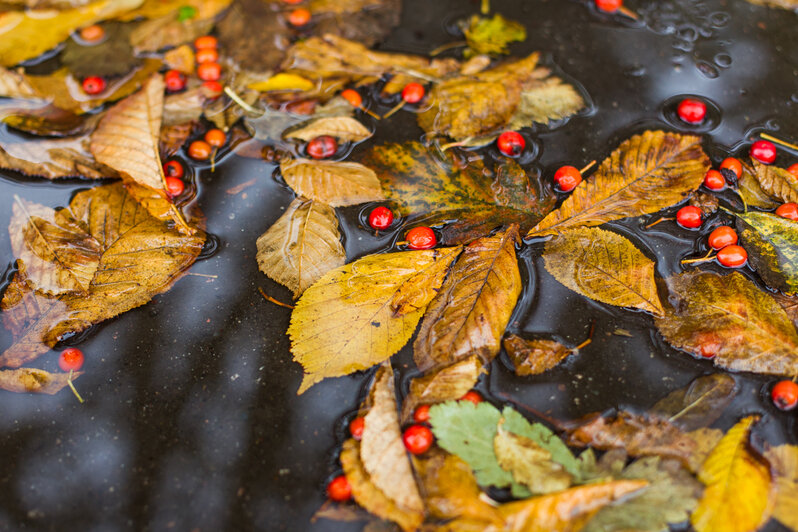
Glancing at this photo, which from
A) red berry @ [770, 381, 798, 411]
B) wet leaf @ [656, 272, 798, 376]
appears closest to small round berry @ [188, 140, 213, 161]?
wet leaf @ [656, 272, 798, 376]

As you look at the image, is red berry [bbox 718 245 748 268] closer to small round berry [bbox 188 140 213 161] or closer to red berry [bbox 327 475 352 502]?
red berry [bbox 327 475 352 502]

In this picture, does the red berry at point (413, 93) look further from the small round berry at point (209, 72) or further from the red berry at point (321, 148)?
the small round berry at point (209, 72)

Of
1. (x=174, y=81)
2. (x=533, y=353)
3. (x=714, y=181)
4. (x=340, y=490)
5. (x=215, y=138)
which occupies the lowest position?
(x=340, y=490)


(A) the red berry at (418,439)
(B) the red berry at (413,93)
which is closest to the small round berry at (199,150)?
(B) the red berry at (413,93)

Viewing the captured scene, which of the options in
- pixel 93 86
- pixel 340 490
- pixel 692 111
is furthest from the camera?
pixel 93 86

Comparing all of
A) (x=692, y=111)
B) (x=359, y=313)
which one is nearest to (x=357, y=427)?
(x=359, y=313)

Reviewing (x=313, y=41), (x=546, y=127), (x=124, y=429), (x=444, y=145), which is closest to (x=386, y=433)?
(x=124, y=429)

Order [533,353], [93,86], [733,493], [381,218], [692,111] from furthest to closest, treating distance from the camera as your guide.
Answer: [93,86] < [692,111] < [381,218] < [533,353] < [733,493]

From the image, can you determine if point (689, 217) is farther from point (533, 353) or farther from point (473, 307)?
point (473, 307)
